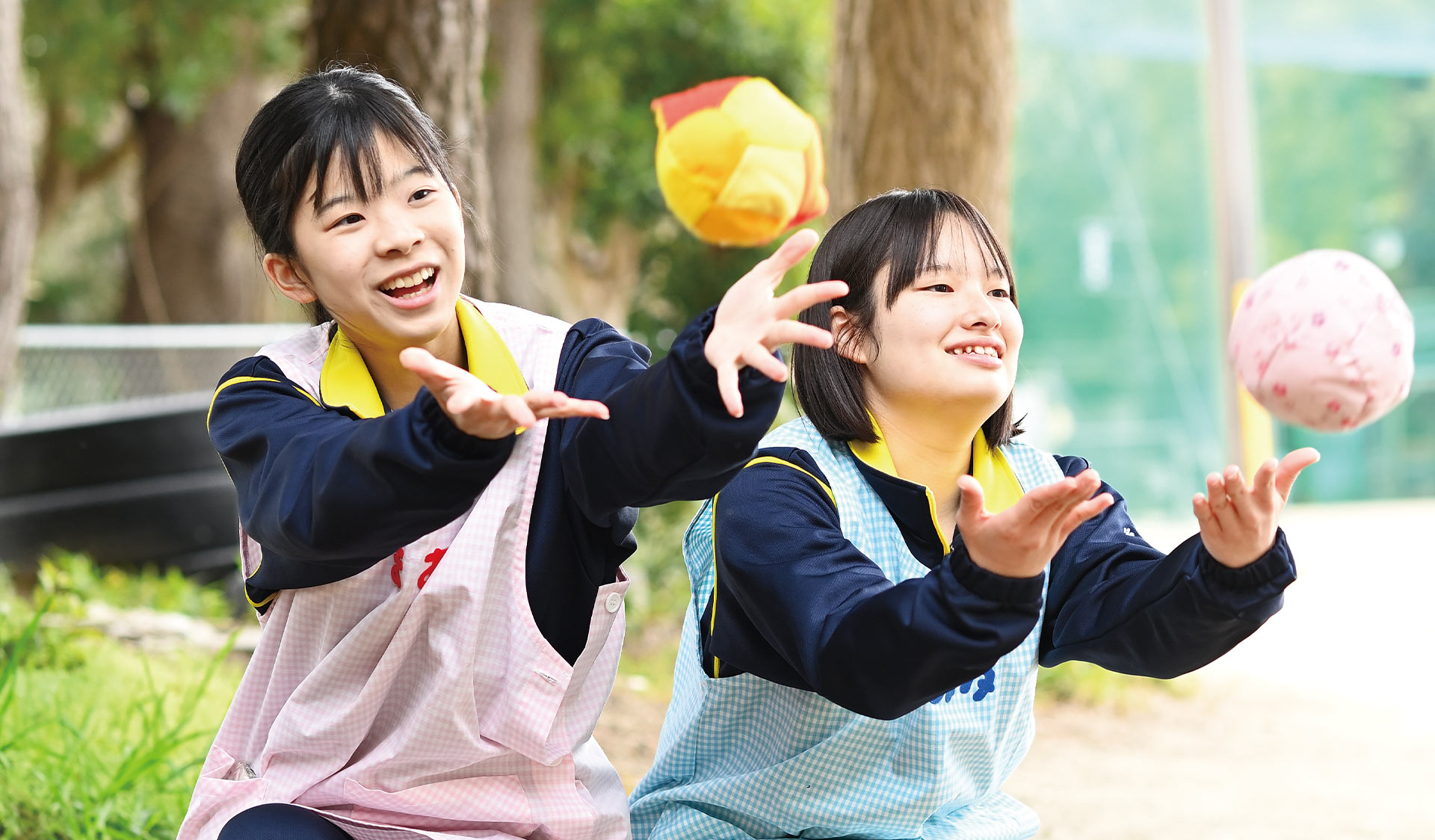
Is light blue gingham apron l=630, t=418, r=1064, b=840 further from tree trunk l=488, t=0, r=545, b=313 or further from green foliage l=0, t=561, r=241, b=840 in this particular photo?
tree trunk l=488, t=0, r=545, b=313

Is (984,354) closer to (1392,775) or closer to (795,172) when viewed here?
(795,172)

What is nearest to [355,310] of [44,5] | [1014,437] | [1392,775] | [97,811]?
[1014,437]

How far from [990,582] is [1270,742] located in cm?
446

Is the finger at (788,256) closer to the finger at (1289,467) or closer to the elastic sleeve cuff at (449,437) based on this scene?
the elastic sleeve cuff at (449,437)

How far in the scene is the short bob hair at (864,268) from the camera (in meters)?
2.03

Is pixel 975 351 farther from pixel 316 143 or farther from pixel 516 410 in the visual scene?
pixel 316 143

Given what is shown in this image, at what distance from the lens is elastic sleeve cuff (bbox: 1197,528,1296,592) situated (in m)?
1.83

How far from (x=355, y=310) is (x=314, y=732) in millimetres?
590

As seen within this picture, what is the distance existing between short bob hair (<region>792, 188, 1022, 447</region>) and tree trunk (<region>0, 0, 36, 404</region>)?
16.4 ft

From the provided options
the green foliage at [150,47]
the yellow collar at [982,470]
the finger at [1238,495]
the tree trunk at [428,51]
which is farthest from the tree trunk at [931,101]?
the green foliage at [150,47]

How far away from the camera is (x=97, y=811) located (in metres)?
2.85

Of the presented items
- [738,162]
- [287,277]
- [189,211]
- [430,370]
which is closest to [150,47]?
[189,211]

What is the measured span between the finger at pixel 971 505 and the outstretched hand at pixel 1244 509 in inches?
14.9

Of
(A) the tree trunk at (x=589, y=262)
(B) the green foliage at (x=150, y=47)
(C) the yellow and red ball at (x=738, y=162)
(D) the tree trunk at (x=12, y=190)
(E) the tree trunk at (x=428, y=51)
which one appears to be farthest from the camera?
(A) the tree trunk at (x=589, y=262)
